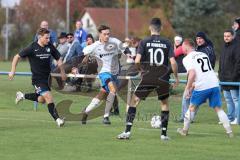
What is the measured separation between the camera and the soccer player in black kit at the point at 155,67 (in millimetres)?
13070

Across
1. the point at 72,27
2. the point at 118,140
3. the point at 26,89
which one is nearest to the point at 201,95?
the point at 118,140

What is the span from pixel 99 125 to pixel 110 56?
1.58 metres

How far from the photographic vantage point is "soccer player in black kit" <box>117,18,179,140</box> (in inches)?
515

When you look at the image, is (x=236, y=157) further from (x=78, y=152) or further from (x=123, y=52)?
(x=123, y=52)

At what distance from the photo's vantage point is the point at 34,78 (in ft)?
50.7

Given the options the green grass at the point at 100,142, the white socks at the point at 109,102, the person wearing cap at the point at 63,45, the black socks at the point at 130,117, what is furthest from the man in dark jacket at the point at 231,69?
the person wearing cap at the point at 63,45

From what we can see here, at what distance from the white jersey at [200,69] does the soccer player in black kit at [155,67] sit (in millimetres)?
388

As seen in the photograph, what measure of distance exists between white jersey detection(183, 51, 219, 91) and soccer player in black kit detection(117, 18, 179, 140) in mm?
388

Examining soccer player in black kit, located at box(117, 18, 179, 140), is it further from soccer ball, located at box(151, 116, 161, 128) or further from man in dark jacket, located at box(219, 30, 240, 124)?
man in dark jacket, located at box(219, 30, 240, 124)

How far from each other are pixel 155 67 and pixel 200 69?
82cm

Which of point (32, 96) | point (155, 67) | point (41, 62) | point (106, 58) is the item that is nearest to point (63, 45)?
point (106, 58)

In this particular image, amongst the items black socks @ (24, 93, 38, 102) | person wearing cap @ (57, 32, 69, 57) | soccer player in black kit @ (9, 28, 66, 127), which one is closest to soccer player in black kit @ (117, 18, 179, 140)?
soccer player in black kit @ (9, 28, 66, 127)

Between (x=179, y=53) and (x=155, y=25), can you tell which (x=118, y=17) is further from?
(x=155, y=25)

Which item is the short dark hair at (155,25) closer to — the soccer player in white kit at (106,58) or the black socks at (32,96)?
the soccer player in white kit at (106,58)
